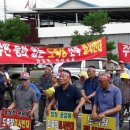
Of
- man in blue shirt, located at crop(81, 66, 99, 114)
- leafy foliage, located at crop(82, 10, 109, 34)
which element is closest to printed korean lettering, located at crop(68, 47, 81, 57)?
man in blue shirt, located at crop(81, 66, 99, 114)

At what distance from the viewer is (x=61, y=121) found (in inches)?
281

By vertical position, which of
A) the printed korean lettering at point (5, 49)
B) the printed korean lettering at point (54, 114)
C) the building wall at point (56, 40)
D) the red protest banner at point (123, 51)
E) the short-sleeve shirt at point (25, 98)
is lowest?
the building wall at point (56, 40)

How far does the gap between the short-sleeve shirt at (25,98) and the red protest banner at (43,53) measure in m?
4.02

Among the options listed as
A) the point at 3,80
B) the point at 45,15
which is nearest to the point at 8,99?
the point at 3,80

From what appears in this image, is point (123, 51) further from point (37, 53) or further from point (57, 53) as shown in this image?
point (37, 53)

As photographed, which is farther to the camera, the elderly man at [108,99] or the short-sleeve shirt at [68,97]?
the short-sleeve shirt at [68,97]

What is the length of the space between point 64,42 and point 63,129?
37531mm

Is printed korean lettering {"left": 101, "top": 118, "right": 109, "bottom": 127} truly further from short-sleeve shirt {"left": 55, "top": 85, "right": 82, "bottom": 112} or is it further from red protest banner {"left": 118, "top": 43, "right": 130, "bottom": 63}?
red protest banner {"left": 118, "top": 43, "right": 130, "bottom": 63}

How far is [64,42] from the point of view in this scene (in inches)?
1752

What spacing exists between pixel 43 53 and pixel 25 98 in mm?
5164

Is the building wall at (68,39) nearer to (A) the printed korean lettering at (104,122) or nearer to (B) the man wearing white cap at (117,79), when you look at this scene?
(B) the man wearing white cap at (117,79)

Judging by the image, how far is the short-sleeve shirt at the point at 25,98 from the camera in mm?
7699

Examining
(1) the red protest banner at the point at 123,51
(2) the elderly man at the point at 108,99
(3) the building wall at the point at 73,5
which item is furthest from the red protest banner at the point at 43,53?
(3) the building wall at the point at 73,5

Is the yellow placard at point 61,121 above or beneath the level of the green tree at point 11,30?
beneath
